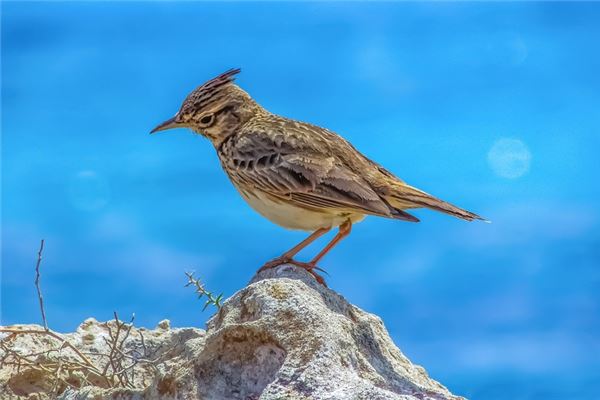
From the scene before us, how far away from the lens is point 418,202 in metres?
9.39

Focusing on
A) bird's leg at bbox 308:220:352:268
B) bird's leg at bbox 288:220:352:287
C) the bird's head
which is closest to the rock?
bird's leg at bbox 288:220:352:287

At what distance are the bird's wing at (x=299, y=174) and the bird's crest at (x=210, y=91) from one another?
713 mm

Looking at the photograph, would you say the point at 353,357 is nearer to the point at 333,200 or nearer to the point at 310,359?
the point at 310,359

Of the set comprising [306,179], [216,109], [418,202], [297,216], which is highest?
[216,109]

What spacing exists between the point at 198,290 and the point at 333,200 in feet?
4.84

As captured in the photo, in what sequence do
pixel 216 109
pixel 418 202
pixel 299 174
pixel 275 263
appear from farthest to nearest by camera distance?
1. pixel 216 109
2. pixel 299 174
3. pixel 418 202
4. pixel 275 263

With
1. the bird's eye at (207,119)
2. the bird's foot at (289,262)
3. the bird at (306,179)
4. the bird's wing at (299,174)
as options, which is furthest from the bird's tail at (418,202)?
the bird's eye at (207,119)

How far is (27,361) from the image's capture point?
27.9ft

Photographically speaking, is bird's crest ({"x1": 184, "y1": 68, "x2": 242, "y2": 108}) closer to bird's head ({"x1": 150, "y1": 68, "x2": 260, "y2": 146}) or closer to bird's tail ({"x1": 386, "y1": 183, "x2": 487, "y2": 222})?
bird's head ({"x1": 150, "y1": 68, "x2": 260, "y2": 146})

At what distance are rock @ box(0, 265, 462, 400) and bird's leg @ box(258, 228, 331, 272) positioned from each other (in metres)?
1.45

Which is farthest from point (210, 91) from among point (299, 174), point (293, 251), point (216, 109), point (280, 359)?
point (280, 359)

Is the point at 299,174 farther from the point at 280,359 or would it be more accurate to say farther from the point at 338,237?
the point at 280,359

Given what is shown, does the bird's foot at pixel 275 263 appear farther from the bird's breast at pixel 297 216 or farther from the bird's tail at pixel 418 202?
the bird's tail at pixel 418 202

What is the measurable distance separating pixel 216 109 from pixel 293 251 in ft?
8.11
